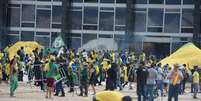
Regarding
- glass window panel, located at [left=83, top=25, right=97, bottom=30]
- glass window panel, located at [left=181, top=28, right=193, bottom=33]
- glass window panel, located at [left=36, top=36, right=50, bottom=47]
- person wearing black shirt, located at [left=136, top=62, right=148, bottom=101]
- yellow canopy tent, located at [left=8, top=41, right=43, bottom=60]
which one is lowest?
person wearing black shirt, located at [left=136, top=62, right=148, bottom=101]

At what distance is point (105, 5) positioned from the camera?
159ft

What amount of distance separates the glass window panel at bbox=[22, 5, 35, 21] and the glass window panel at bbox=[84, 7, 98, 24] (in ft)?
14.2

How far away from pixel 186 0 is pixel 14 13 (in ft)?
45.4

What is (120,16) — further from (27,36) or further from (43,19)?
(27,36)

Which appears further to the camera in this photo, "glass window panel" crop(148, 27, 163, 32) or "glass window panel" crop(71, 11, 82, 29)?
"glass window panel" crop(71, 11, 82, 29)

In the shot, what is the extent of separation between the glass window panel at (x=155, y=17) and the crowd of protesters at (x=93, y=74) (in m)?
13.0

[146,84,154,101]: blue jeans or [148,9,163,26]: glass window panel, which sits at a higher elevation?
[148,9,163,26]: glass window panel

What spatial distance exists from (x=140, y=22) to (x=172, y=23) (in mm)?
2490

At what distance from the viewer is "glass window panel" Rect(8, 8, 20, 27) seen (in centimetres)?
5006

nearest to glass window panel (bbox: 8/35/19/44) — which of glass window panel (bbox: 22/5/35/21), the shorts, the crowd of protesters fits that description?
glass window panel (bbox: 22/5/35/21)

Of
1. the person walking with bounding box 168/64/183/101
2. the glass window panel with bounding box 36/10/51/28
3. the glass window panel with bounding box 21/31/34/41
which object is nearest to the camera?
the person walking with bounding box 168/64/183/101

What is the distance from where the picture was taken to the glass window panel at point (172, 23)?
→ 4662 centimetres

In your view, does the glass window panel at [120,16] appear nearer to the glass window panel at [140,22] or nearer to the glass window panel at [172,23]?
the glass window panel at [140,22]

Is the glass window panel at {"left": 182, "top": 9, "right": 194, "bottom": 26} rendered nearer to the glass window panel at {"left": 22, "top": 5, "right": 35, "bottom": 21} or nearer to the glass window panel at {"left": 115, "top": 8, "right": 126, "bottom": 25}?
the glass window panel at {"left": 115, "top": 8, "right": 126, "bottom": 25}
